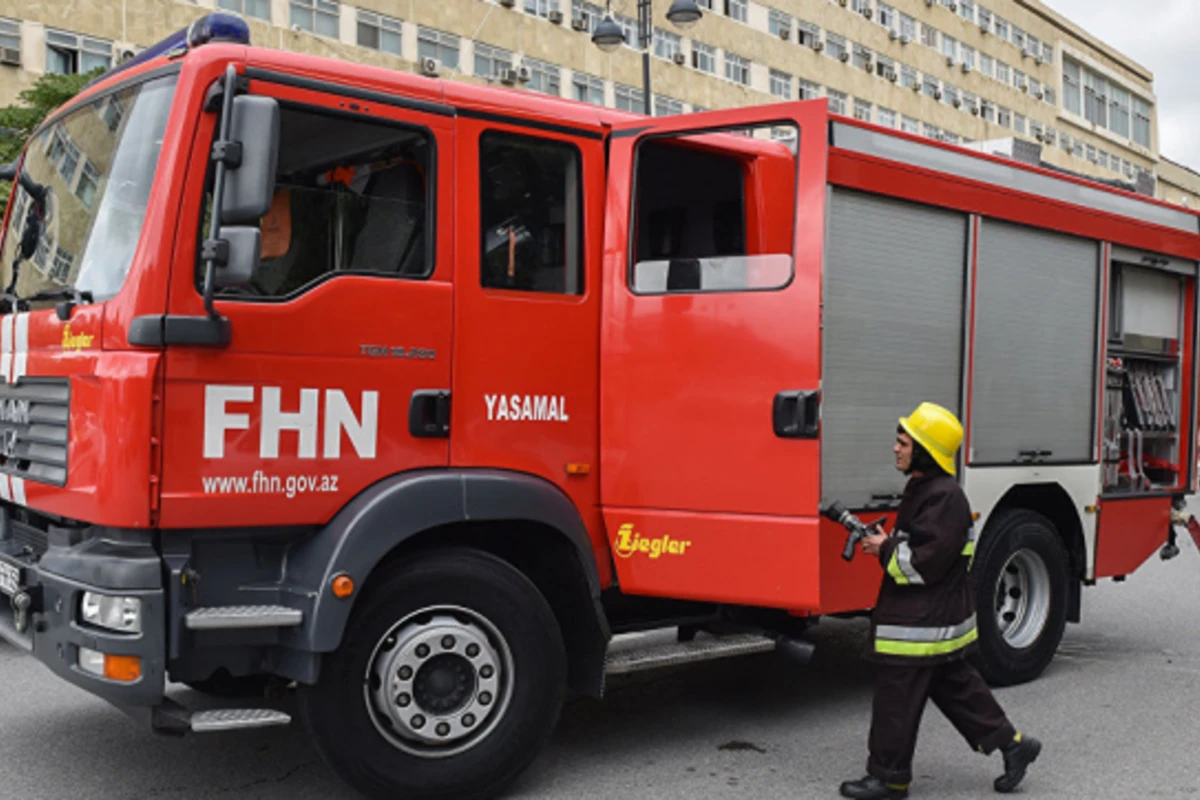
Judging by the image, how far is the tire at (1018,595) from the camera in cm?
722

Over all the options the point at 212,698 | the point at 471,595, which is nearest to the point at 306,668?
the point at 471,595

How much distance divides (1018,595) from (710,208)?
3.05m

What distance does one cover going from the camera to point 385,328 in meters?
5.17

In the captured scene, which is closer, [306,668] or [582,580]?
[306,668]

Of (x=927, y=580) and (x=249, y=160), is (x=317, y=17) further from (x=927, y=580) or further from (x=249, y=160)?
(x=927, y=580)

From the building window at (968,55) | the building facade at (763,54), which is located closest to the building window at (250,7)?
the building facade at (763,54)

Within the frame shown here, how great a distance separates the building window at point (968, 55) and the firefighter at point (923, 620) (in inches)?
2034

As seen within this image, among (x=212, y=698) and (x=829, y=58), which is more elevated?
(x=829, y=58)

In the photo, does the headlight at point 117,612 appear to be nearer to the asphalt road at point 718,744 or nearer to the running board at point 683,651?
the asphalt road at point 718,744

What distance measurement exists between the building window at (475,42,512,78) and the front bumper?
2753 centimetres

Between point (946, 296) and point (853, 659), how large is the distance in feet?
8.57

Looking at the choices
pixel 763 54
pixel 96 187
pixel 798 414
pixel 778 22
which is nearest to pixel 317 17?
pixel 763 54

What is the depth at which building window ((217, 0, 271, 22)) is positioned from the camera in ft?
85.7

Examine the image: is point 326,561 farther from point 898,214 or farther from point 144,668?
point 898,214
